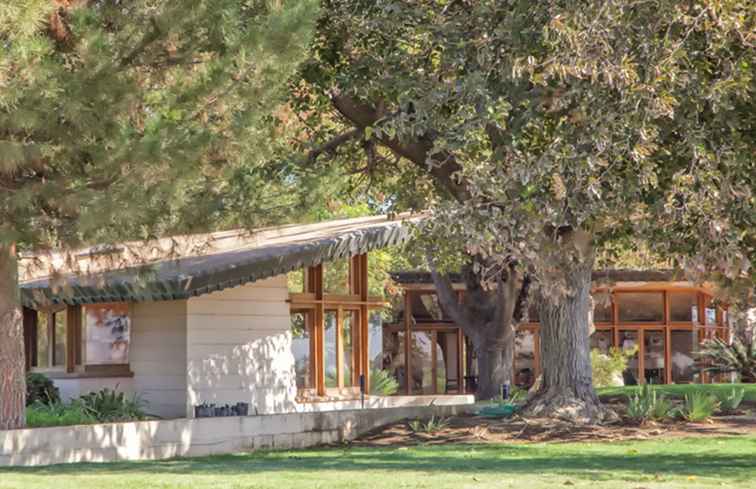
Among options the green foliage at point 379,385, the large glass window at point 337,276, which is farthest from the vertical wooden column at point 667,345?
the large glass window at point 337,276

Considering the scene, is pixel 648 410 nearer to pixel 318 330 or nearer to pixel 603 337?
pixel 318 330

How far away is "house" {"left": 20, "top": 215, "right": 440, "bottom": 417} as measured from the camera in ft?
70.9

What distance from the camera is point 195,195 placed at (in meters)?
16.4

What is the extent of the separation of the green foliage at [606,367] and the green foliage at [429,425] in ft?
43.0

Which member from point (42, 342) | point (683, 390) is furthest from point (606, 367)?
point (42, 342)

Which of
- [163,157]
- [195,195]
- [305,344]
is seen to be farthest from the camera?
[305,344]

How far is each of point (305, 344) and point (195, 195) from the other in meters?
8.57

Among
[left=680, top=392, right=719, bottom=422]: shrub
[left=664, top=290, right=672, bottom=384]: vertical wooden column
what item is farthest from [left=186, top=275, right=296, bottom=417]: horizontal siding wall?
[left=664, top=290, right=672, bottom=384]: vertical wooden column

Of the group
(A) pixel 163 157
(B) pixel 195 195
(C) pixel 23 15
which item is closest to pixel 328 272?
(B) pixel 195 195

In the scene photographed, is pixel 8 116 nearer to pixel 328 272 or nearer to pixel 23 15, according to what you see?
pixel 23 15

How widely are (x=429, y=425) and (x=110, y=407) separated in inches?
199

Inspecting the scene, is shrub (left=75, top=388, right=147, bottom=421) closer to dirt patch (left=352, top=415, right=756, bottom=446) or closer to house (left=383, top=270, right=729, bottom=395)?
dirt patch (left=352, top=415, right=756, bottom=446)

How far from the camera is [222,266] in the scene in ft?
70.2

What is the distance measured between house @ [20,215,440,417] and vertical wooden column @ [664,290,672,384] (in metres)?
15.2
